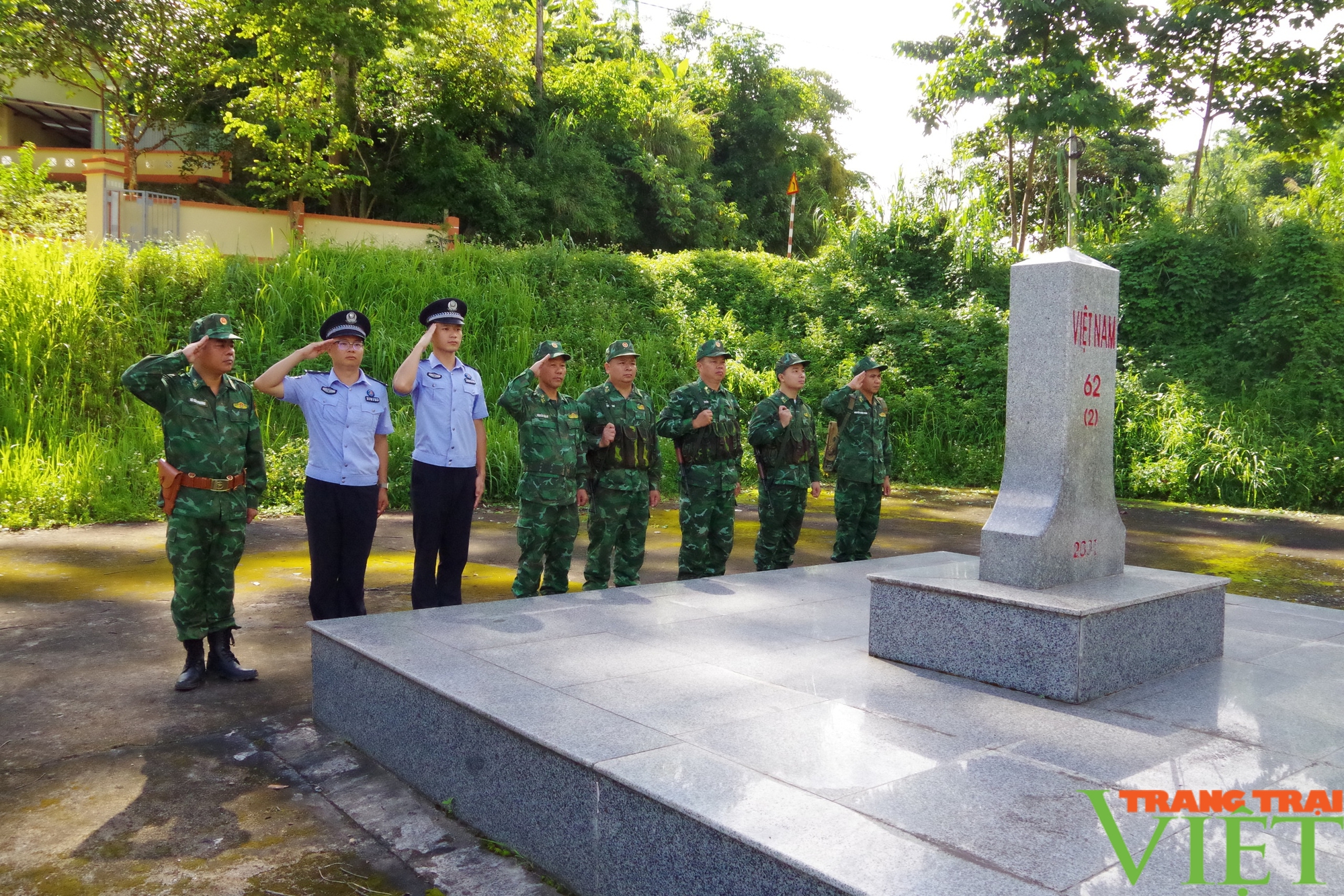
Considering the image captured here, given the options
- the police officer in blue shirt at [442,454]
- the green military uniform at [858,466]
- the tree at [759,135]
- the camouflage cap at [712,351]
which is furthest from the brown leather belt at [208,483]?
the tree at [759,135]

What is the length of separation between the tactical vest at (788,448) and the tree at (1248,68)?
44.8 ft

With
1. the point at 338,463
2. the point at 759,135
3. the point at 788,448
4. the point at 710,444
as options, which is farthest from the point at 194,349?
the point at 759,135

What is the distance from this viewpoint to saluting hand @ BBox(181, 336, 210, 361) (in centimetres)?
486

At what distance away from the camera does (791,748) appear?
3.28 metres

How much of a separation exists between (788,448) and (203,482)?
3.95 meters

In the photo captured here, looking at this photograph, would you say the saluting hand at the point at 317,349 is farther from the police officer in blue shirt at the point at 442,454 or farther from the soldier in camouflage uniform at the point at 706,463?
the soldier in camouflage uniform at the point at 706,463

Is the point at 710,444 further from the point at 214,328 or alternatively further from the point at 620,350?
the point at 214,328

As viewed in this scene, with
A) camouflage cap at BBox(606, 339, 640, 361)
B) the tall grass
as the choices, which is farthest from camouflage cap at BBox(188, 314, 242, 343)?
the tall grass

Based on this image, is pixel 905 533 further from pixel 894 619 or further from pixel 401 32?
pixel 401 32

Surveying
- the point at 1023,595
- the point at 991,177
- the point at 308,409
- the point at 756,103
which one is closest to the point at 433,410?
the point at 308,409

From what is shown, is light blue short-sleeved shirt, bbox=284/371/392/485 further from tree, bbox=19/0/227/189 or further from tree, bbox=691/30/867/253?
tree, bbox=691/30/867/253

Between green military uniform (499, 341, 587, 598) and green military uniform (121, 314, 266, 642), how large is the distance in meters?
1.65

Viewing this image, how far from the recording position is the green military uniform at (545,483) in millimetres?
6113

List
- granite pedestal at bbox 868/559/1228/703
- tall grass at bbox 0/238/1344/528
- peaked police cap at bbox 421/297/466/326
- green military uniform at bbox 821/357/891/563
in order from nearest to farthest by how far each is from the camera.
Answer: granite pedestal at bbox 868/559/1228/703
peaked police cap at bbox 421/297/466/326
green military uniform at bbox 821/357/891/563
tall grass at bbox 0/238/1344/528
